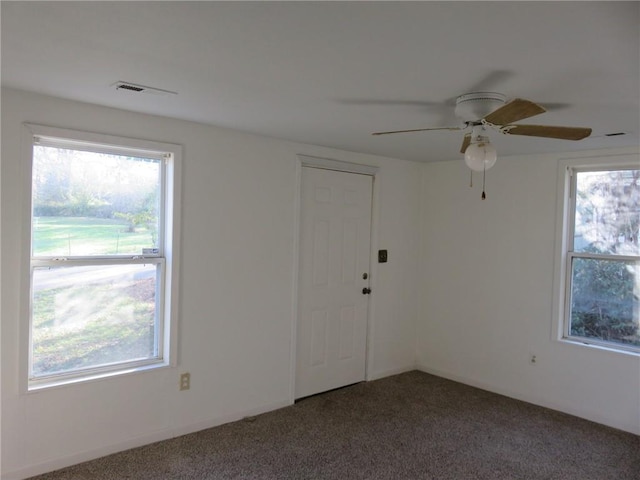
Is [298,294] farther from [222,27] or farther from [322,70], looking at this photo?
[222,27]

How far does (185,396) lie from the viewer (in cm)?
315

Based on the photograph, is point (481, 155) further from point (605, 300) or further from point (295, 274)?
point (605, 300)

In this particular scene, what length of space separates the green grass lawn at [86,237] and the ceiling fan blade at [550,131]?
7.68ft

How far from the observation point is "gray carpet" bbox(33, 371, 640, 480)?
8.98ft

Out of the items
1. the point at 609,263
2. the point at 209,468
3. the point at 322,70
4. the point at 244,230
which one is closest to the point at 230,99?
the point at 322,70

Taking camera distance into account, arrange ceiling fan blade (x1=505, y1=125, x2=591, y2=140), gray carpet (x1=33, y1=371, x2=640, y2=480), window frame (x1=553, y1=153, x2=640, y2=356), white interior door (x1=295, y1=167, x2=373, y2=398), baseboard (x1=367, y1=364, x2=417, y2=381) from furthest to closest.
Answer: baseboard (x1=367, y1=364, x2=417, y2=381), white interior door (x1=295, y1=167, x2=373, y2=398), window frame (x1=553, y1=153, x2=640, y2=356), gray carpet (x1=33, y1=371, x2=640, y2=480), ceiling fan blade (x1=505, y1=125, x2=591, y2=140)

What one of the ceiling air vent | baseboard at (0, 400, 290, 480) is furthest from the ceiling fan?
baseboard at (0, 400, 290, 480)

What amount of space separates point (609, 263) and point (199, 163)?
3.29 metres

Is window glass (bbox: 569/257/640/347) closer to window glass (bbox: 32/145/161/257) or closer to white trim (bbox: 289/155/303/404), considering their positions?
white trim (bbox: 289/155/303/404)

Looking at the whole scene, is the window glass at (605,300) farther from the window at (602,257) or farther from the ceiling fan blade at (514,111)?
the ceiling fan blade at (514,111)

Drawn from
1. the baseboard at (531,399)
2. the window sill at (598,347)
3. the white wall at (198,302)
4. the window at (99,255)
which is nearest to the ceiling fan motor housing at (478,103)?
the white wall at (198,302)

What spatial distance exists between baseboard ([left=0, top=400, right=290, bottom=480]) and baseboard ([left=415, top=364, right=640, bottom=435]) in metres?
1.79

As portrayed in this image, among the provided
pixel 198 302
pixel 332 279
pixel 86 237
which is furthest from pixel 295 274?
pixel 86 237

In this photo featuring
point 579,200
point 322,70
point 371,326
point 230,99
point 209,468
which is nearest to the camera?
point 322,70
